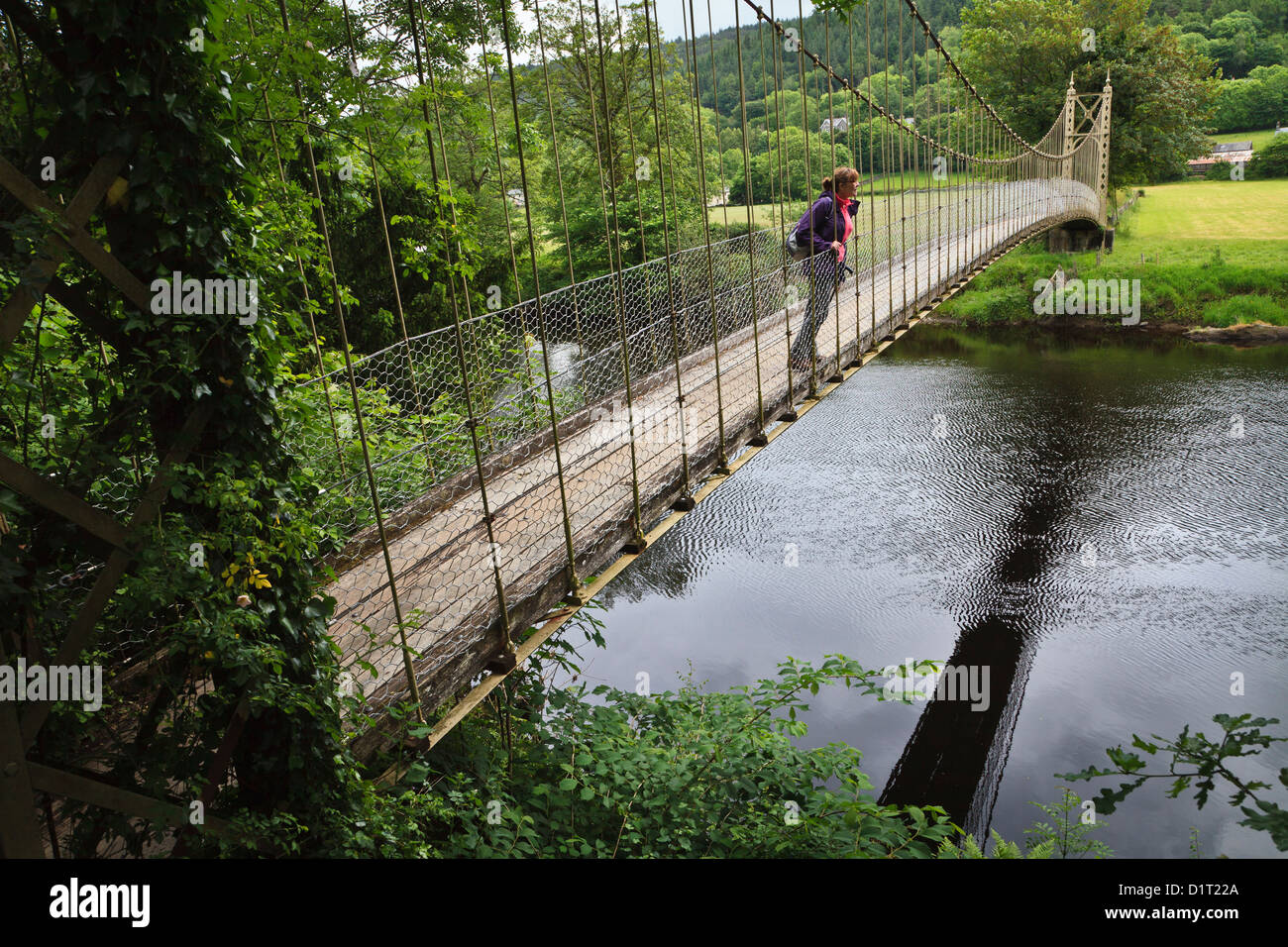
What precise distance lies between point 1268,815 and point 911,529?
699cm

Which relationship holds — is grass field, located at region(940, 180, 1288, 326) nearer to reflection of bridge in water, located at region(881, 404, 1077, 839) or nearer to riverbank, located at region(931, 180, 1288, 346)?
riverbank, located at region(931, 180, 1288, 346)

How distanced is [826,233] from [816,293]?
325 mm

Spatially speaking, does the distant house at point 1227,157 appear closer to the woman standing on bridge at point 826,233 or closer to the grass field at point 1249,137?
the grass field at point 1249,137

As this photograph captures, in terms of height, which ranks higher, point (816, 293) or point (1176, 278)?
point (816, 293)

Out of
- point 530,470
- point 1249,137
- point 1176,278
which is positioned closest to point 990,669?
point 530,470

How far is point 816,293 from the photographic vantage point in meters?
4.82

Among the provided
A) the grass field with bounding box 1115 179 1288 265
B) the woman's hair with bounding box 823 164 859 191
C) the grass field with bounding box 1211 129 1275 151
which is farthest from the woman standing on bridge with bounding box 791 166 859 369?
the grass field with bounding box 1211 129 1275 151

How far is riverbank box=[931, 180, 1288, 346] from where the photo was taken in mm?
14359

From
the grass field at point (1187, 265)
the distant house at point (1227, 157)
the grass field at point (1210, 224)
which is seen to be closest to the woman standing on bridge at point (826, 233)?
the grass field at point (1187, 265)

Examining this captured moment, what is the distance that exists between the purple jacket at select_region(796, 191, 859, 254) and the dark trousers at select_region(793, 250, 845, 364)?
0.25ft

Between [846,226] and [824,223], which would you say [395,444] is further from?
[846,226]

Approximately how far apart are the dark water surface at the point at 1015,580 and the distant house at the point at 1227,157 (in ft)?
55.1

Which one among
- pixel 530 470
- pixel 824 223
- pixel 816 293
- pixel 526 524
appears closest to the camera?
pixel 526 524

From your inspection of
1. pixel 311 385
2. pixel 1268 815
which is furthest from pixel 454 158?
pixel 1268 815
